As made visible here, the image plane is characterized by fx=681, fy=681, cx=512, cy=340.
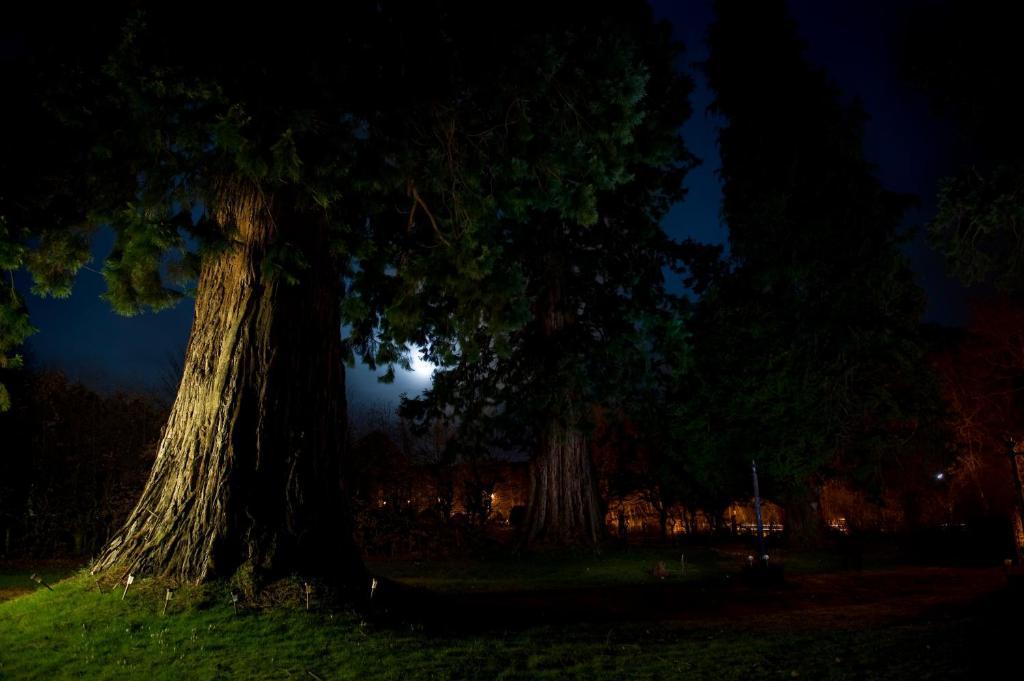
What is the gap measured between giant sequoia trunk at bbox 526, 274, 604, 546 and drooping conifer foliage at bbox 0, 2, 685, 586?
31.1ft

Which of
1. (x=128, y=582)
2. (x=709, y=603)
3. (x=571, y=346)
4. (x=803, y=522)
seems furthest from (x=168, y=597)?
(x=803, y=522)

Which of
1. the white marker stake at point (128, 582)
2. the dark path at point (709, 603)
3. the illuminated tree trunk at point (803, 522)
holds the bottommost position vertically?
the dark path at point (709, 603)

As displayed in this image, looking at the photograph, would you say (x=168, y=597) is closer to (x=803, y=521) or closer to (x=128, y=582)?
(x=128, y=582)

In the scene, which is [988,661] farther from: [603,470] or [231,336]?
[603,470]

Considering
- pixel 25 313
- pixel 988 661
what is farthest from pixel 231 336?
pixel 988 661

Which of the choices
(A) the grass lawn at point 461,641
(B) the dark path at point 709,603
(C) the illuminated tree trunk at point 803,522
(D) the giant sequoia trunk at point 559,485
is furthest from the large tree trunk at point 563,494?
(C) the illuminated tree trunk at point 803,522

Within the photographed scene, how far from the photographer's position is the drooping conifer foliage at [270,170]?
6941 mm

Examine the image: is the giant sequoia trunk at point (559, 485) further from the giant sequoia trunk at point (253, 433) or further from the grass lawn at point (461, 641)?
the giant sequoia trunk at point (253, 433)

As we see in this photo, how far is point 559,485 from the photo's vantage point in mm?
19562

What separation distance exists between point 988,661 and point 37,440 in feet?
85.9

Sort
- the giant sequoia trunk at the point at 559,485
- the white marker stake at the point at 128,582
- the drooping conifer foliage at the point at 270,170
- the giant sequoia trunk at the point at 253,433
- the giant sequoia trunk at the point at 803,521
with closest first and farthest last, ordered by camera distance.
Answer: the drooping conifer foliage at the point at 270,170, the white marker stake at the point at 128,582, the giant sequoia trunk at the point at 253,433, the giant sequoia trunk at the point at 559,485, the giant sequoia trunk at the point at 803,521

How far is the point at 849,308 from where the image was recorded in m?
22.0

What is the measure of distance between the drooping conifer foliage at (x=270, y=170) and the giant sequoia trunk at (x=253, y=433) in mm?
24

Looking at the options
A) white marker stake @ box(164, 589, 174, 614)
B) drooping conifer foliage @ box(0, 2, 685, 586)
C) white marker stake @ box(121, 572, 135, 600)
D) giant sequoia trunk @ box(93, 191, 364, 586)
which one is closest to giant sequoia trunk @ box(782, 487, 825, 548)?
drooping conifer foliage @ box(0, 2, 685, 586)
